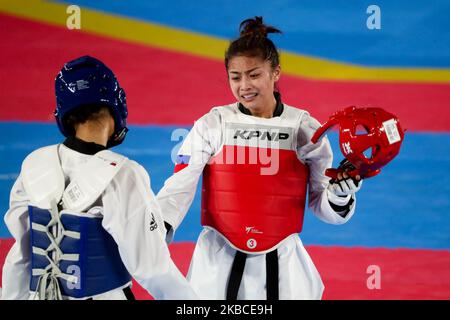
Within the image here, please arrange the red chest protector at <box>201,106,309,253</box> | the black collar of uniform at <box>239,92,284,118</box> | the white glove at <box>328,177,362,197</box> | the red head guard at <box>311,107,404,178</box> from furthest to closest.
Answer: the black collar of uniform at <box>239,92,284,118</box>
the red chest protector at <box>201,106,309,253</box>
the white glove at <box>328,177,362,197</box>
the red head guard at <box>311,107,404,178</box>

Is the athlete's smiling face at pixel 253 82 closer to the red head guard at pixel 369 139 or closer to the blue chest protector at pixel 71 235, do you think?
the red head guard at pixel 369 139

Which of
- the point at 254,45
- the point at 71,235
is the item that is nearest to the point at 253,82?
the point at 254,45

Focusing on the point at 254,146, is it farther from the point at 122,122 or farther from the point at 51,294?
the point at 51,294

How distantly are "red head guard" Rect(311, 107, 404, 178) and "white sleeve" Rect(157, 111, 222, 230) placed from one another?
59 cm

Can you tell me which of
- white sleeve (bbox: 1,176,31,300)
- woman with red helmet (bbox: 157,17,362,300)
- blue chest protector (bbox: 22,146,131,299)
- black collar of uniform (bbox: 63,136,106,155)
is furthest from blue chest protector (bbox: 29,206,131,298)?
woman with red helmet (bbox: 157,17,362,300)

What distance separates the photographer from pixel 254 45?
3330mm

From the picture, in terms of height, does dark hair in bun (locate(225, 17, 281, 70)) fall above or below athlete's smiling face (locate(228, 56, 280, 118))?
above

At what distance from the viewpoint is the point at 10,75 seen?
20.6 ft

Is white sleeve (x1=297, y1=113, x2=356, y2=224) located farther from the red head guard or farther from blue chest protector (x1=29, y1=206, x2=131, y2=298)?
blue chest protector (x1=29, y1=206, x2=131, y2=298)

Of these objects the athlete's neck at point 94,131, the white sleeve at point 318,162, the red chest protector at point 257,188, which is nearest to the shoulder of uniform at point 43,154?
the athlete's neck at point 94,131

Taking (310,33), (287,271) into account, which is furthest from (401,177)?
(287,271)

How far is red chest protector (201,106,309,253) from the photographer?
3238 millimetres

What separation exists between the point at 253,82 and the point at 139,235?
1185mm

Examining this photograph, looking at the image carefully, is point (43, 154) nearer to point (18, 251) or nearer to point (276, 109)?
point (18, 251)
